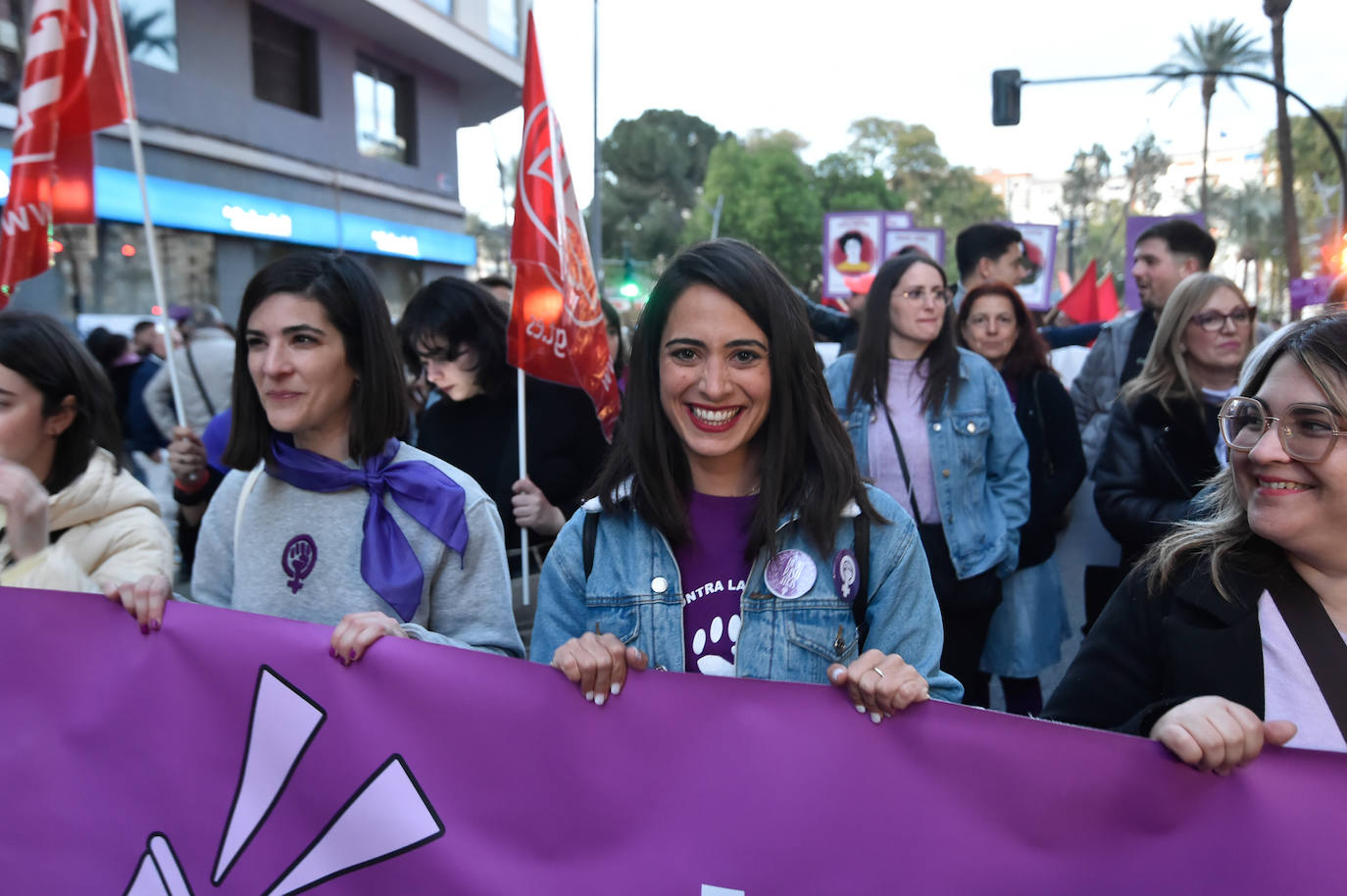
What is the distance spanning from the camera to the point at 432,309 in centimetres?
346

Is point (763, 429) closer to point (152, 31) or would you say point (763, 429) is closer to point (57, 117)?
point (57, 117)

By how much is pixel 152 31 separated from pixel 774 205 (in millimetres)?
41179

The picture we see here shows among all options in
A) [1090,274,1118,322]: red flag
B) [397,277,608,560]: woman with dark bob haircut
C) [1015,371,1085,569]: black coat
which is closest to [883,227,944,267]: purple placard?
[1090,274,1118,322]: red flag

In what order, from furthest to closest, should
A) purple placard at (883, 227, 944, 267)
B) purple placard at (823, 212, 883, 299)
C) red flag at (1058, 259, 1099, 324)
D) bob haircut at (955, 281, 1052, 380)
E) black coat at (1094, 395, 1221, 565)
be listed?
red flag at (1058, 259, 1099, 324) < purple placard at (883, 227, 944, 267) < purple placard at (823, 212, 883, 299) < bob haircut at (955, 281, 1052, 380) < black coat at (1094, 395, 1221, 565)

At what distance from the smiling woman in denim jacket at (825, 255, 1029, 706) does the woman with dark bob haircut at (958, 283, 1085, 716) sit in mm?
229

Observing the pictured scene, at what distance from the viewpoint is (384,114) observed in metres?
20.1

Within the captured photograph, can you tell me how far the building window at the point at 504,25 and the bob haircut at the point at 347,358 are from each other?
21528mm

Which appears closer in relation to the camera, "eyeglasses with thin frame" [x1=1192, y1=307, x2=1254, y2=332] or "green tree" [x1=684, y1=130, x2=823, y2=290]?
"eyeglasses with thin frame" [x1=1192, y1=307, x2=1254, y2=332]

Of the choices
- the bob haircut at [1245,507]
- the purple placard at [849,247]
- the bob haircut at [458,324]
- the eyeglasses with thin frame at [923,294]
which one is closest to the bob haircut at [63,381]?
the bob haircut at [458,324]

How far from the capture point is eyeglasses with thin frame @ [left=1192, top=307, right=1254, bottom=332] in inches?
143

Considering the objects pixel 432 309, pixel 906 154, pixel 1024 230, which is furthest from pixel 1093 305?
pixel 906 154

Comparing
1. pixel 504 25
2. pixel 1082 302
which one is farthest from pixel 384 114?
pixel 1082 302

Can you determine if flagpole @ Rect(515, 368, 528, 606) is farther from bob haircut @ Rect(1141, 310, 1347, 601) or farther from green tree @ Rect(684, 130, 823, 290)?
green tree @ Rect(684, 130, 823, 290)

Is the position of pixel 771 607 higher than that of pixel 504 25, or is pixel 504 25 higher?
pixel 504 25
